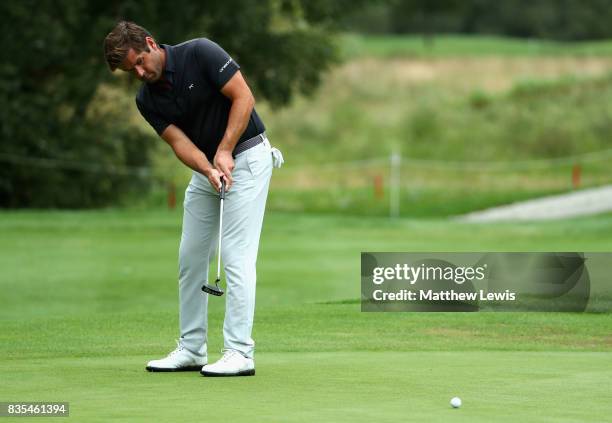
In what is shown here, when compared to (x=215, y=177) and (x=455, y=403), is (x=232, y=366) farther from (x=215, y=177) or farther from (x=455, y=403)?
Result: (x=455, y=403)

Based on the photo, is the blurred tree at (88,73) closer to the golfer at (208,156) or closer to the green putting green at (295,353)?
the green putting green at (295,353)

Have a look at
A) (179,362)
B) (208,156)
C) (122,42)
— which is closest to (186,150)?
(208,156)

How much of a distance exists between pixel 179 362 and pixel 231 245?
2.16 feet

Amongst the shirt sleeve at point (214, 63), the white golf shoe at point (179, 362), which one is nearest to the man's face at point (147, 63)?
the shirt sleeve at point (214, 63)

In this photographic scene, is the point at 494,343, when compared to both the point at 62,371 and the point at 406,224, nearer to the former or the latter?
the point at 62,371

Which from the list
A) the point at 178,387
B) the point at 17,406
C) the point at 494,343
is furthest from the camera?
the point at 494,343

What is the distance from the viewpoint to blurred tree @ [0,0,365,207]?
77.0ft

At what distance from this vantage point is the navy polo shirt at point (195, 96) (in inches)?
251

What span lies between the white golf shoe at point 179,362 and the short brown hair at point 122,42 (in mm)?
1497

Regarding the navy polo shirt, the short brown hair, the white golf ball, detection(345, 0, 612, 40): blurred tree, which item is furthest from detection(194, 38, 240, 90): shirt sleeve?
detection(345, 0, 612, 40): blurred tree

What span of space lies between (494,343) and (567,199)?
20156 mm

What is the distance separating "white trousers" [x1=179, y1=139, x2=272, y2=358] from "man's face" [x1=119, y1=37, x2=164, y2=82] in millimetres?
574

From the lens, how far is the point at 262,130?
6621 millimetres

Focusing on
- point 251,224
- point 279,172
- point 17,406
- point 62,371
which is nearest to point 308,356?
point 251,224
